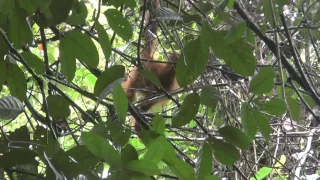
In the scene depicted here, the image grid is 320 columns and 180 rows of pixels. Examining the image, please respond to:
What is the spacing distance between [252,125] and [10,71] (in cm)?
39

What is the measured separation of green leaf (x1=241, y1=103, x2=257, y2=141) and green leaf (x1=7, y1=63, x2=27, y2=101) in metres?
0.35

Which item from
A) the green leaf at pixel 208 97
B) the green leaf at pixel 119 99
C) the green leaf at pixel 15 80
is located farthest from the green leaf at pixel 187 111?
the green leaf at pixel 15 80

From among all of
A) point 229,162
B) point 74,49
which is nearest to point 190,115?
point 229,162

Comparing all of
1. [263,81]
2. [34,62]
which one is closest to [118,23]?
[34,62]

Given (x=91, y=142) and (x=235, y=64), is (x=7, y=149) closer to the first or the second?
(x=91, y=142)

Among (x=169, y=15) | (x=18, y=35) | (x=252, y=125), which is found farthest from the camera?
(x=169, y=15)

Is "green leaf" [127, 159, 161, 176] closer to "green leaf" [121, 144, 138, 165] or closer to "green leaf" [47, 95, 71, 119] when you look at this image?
"green leaf" [121, 144, 138, 165]

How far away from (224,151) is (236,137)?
30 mm

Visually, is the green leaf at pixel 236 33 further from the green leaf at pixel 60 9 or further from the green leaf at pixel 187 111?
the green leaf at pixel 60 9

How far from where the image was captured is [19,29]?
585mm

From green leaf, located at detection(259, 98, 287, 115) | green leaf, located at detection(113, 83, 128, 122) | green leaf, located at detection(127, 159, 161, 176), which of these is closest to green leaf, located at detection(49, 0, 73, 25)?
green leaf, located at detection(113, 83, 128, 122)

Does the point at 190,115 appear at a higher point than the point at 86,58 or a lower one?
lower

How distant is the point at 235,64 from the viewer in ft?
2.20

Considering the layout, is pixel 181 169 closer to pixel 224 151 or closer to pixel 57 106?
pixel 224 151
